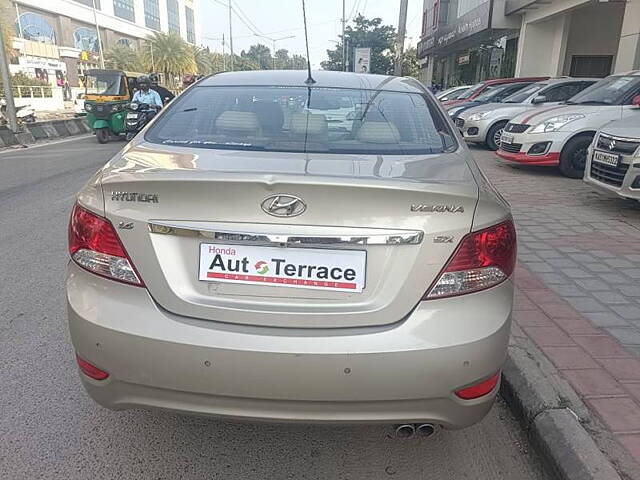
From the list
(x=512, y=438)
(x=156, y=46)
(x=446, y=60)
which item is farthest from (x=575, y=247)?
(x=156, y=46)

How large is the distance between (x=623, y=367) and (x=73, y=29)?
75.0 metres

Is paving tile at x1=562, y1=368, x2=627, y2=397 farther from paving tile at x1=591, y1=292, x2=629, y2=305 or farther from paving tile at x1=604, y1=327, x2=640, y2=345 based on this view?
paving tile at x1=591, y1=292, x2=629, y2=305

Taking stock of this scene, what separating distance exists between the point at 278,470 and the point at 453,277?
1.12 metres

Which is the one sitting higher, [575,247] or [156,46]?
[156,46]

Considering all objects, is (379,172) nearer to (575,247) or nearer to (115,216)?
(115,216)

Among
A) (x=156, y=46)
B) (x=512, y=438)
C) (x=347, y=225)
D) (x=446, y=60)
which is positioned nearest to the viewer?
(x=347, y=225)

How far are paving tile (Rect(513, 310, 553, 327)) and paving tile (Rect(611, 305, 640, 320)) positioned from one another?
1.75 feet

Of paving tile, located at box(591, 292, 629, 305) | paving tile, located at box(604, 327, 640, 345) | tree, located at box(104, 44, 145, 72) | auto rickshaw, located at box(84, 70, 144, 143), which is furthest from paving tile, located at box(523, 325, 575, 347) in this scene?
tree, located at box(104, 44, 145, 72)

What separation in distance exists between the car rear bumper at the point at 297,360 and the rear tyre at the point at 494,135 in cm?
1110

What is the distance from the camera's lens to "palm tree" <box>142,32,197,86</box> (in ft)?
174

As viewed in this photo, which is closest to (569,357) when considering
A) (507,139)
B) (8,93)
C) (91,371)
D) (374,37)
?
(91,371)

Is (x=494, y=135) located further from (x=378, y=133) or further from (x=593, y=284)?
(x=378, y=133)

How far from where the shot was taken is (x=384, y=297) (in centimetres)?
185

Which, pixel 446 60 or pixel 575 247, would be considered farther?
pixel 446 60
